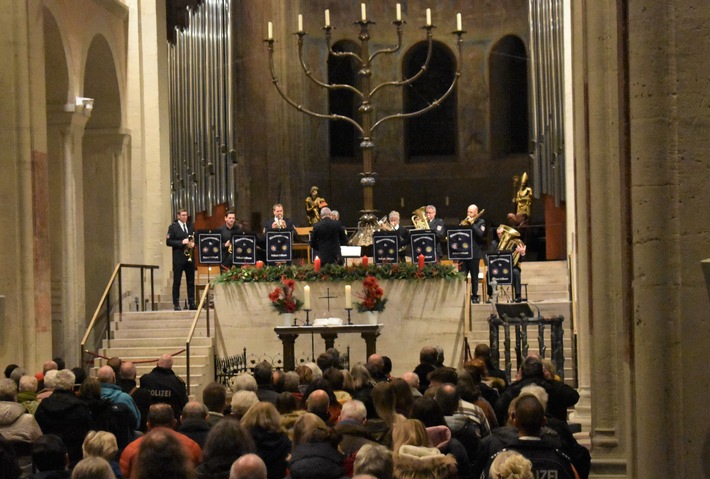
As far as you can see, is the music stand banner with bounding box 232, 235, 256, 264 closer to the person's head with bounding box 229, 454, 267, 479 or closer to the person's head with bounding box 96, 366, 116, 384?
the person's head with bounding box 96, 366, 116, 384

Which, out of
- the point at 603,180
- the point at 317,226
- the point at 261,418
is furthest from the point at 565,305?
the point at 261,418

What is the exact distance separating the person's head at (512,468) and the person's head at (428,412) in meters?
1.79

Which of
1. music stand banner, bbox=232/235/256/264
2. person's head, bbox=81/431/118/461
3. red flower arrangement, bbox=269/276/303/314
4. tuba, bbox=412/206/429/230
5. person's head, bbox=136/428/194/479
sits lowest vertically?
person's head, bbox=81/431/118/461

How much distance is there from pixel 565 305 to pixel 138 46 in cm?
930

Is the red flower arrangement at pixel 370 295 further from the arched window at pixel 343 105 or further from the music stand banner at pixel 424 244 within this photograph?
the arched window at pixel 343 105

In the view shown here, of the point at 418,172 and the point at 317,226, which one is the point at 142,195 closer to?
the point at 317,226

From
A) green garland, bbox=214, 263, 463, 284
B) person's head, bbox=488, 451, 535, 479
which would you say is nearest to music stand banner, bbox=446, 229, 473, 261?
green garland, bbox=214, 263, 463, 284

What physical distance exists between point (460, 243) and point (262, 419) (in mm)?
13018

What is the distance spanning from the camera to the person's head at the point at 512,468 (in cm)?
640

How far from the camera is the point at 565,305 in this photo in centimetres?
2159

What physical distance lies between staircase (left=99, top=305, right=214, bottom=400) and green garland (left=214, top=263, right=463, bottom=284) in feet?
4.06

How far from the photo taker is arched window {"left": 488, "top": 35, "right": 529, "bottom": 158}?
35406 millimetres

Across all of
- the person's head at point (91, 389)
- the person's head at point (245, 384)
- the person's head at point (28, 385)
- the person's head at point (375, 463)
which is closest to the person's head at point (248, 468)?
the person's head at point (375, 463)

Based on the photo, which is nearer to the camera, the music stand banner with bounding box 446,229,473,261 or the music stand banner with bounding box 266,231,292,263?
the music stand banner with bounding box 266,231,292,263
